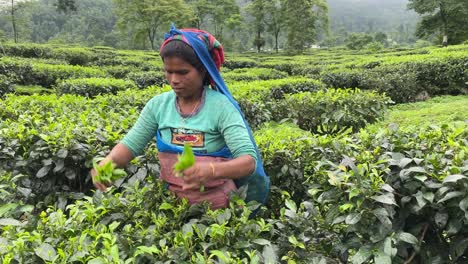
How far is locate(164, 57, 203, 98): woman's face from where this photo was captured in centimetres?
195

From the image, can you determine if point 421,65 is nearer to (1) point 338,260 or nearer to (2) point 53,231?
(1) point 338,260

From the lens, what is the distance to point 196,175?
157 centimetres

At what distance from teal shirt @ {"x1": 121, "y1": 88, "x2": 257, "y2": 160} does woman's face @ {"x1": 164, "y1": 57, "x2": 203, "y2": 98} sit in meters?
0.12

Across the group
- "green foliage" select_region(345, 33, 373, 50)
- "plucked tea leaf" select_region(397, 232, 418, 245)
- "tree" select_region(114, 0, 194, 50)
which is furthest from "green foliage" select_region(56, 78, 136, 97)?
"green foliage" select_region(345, 33, 373, 50)

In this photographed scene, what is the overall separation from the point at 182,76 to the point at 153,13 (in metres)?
38.3

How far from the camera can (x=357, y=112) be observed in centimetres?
566

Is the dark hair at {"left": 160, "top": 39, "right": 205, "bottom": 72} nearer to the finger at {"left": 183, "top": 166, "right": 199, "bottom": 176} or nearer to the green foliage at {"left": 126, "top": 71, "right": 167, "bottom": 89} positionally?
the finger at {"left": 183, "top": 166, "right": 199, "bottom": 176}

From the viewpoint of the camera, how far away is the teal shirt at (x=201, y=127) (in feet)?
6.43

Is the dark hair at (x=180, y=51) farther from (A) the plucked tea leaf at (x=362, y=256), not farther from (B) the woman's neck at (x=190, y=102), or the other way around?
(A) the plucked tea leaf at (x=362, y=256)

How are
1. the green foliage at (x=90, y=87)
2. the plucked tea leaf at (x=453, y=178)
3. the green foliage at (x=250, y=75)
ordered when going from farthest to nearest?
the green foliage at (x=250, y=75) → the green foliage at (x=90, y=87) → the plucked tea leaf at (x=453, y=178)

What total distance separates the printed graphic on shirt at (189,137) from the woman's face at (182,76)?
0.69 feet

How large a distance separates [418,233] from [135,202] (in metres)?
1.53

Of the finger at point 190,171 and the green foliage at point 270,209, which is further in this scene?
the green foliage at point 270,209

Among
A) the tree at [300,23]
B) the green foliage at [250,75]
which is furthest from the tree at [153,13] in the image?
the green foliage at [250,75]
